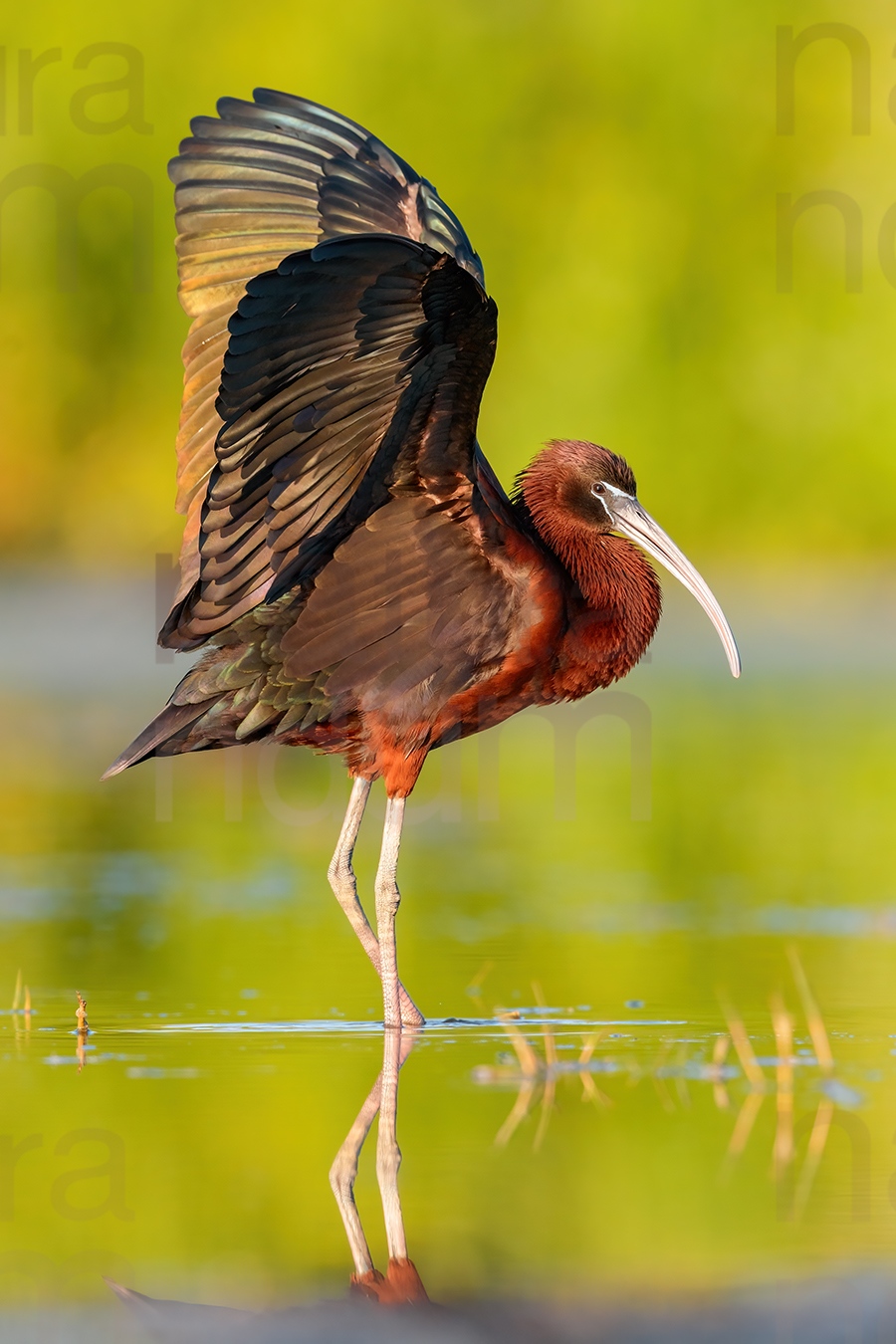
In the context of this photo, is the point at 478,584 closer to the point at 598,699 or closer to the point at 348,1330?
the point at 348,1330

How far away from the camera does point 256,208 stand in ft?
25.0

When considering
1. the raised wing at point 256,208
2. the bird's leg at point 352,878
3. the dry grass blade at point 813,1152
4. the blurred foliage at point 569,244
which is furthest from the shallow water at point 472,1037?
the blurred foliage at point 569,244

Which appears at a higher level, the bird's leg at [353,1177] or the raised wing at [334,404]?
the raised wing at [334,404]

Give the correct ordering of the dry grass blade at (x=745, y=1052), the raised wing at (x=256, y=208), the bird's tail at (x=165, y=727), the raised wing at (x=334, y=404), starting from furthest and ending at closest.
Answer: the raised wing at (x=256, y=208) < the bird's tail at (x=165, y=727) < the raised wing at (x=334, y=404) < the dry grass blade at (x=745, y=1052)

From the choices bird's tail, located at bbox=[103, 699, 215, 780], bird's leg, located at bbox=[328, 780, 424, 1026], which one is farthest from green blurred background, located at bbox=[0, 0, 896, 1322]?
bird's tail, located at bbox=[103, 699, 215, 780]

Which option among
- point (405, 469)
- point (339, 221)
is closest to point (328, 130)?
point (339, 221)

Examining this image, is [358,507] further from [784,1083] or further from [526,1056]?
[784,1083]

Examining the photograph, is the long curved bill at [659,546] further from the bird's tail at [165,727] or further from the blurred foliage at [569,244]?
the blurred foliage at [569,244]

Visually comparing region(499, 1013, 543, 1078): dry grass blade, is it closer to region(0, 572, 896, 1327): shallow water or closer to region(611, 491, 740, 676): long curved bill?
region(0, 572, 896, 1327): shallow water

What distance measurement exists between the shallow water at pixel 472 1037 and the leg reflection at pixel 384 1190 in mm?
30

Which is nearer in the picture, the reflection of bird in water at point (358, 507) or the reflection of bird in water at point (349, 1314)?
the reflection of bird in water at point (349, 1314)

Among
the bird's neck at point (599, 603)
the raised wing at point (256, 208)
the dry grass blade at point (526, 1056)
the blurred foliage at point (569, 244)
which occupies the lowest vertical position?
the dry grass blade at point (526, 1056)

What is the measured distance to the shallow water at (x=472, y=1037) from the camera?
13.9 ft

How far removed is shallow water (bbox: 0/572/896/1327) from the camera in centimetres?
423
